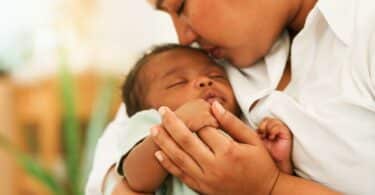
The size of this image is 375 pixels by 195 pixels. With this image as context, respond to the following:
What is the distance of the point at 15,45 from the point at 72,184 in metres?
0.93

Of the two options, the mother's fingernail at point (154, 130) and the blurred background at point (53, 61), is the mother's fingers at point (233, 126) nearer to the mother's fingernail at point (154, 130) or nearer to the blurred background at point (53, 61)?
the mother's fingernail at point (154, 130)

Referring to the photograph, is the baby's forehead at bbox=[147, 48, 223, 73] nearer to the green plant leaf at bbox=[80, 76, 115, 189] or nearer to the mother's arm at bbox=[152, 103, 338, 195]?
the mother's arm at bbox=[152, 103, 338, 195]

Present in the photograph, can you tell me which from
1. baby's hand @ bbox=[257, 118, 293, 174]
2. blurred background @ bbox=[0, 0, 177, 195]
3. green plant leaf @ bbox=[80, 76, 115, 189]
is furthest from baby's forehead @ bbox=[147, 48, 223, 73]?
blurred background @ bbox=[0, 0, 177, 195]

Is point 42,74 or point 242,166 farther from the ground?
point 242,166

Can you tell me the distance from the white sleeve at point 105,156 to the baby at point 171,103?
0.05 metres

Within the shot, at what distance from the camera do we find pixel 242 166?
3.59 ft

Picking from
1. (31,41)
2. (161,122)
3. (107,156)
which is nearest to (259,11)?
(161,122)

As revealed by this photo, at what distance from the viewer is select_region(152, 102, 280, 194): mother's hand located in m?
1.09

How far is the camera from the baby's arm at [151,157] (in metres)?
1.12

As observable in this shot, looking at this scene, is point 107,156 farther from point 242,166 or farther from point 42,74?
point 42,74

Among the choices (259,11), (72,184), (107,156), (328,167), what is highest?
(259,11)

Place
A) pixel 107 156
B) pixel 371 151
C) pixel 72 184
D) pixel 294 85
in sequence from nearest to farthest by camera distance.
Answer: pixel 371 151
pixel 294 85
pixel 107 156
pixel 72 184

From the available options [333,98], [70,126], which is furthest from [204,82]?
[70,126]

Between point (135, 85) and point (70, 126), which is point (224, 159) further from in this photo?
point (70, 126)
